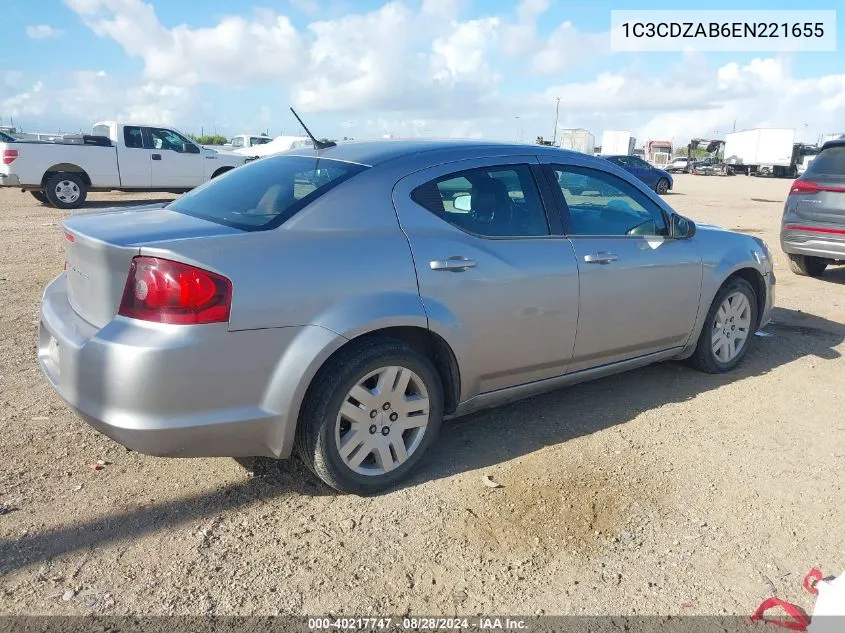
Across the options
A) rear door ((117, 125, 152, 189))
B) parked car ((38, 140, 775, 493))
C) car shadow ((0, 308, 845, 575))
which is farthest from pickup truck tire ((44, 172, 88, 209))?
car shadow ((0, 308, 845, 575))

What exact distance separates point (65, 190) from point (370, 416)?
13.3m

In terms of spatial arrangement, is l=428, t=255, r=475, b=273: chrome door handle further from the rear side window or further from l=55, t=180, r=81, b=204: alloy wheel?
the rear side window

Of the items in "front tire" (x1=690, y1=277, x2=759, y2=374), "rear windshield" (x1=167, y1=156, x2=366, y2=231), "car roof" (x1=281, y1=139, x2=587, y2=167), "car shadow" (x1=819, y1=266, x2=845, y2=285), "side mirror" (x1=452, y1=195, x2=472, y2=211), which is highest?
"car roof" (x1=281, y1=139, x2=587, y2=167)

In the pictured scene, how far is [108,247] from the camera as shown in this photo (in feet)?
8.96

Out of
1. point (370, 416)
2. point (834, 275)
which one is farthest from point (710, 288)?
point (834, 275)

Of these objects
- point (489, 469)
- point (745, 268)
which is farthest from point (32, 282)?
point (745, 268)

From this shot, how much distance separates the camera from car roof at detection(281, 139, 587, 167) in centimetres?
336

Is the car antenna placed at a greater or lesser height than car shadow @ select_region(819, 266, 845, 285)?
greater

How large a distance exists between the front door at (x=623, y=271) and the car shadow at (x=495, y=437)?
35 cm

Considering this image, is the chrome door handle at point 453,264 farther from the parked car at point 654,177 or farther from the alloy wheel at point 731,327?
the parked car at point 654,177

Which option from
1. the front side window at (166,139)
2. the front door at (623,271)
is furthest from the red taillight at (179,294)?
the front side window at (166,139)

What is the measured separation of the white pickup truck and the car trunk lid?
11997mm

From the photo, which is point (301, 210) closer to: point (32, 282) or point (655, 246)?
point (655, 246)

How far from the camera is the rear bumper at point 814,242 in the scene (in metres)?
7.43
